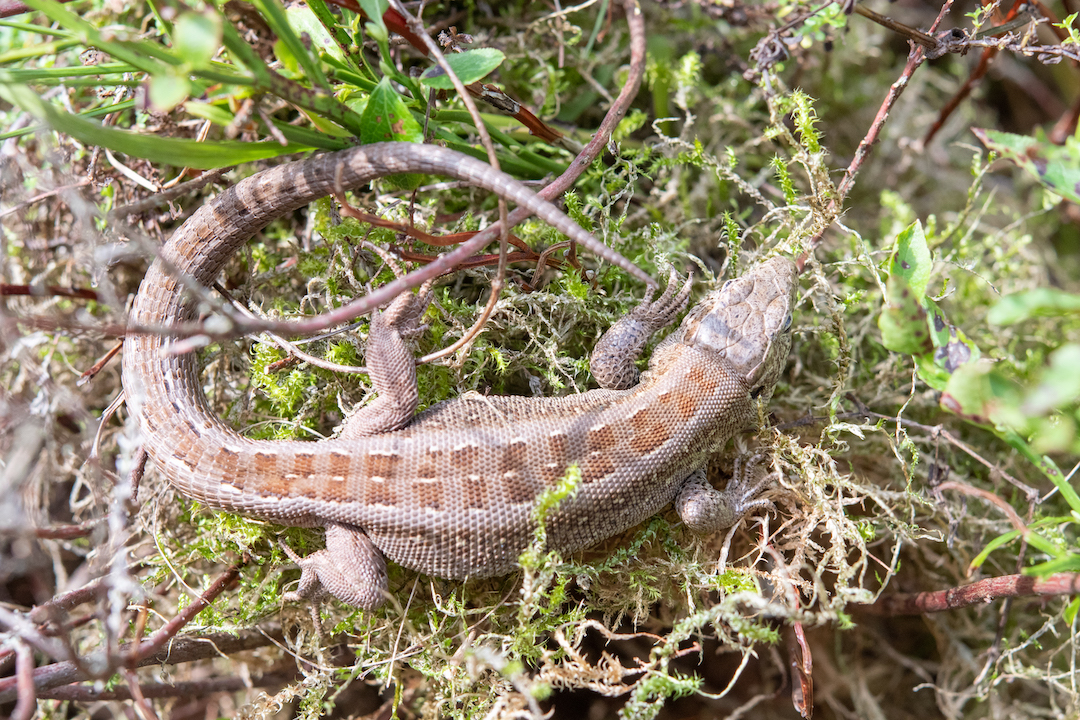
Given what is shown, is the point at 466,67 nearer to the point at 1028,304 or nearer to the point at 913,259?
the point at 913,259

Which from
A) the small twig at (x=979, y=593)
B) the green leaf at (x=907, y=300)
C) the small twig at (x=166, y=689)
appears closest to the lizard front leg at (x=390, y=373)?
the small twig at (x=166, y=689)

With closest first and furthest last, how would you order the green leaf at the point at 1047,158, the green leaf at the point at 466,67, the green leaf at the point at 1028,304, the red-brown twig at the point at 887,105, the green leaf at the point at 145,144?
the green leaf at the point at 1028,304, the green leaf at the point at 145,144, the green leaf at the point at 1047,158, the green leaf at the point at 466,67, the red-brown twig at the point at 887,105

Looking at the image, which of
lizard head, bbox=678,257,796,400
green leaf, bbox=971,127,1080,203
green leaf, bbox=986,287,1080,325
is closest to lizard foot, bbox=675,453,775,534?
lizard head, bbox=678,257,796,400

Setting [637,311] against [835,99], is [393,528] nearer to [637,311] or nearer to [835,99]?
[637,311]

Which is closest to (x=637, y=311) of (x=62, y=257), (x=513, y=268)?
(x=513, y=268)

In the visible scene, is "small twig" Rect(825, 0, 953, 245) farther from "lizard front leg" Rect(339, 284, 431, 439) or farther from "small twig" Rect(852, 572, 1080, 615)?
"lizard front leg" Rect(339, 284, 431, 439)

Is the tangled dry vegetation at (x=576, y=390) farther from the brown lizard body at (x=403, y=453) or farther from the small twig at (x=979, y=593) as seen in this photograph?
the brown lizard body at (x=403, y=453)
